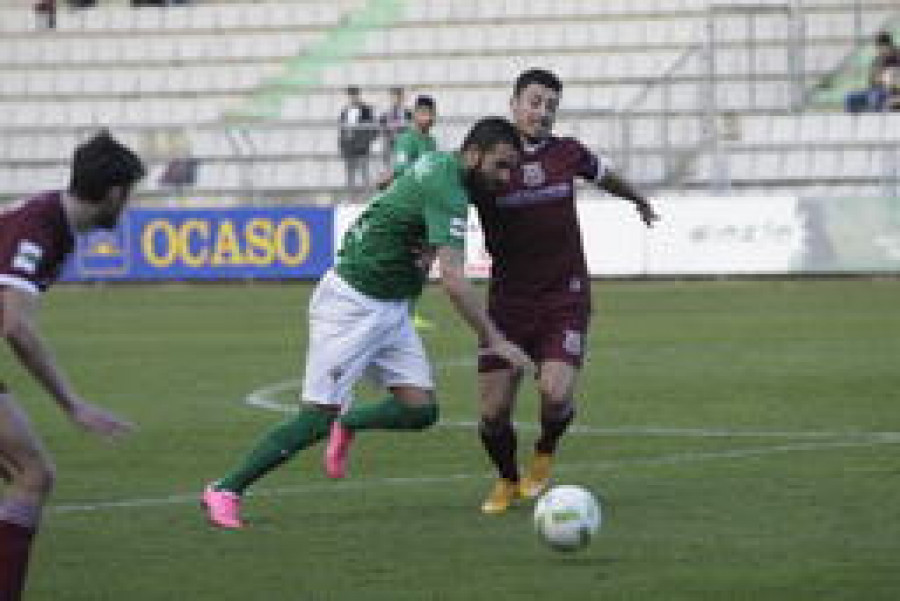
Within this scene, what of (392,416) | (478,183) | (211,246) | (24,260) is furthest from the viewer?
(211,246)

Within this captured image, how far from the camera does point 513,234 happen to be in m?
13.0

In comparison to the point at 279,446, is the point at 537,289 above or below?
above

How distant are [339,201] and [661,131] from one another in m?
4.97

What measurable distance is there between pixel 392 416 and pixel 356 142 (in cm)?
2423

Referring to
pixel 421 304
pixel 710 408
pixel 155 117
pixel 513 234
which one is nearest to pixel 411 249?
pixel 513 234

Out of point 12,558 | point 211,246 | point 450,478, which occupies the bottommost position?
point 211,246

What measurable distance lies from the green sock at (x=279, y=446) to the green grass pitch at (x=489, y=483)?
0.29 meters

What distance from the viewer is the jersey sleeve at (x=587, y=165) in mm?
13242

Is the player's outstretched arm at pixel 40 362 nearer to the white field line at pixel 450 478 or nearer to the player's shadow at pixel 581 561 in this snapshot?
the player's shadow at pixel 581 561

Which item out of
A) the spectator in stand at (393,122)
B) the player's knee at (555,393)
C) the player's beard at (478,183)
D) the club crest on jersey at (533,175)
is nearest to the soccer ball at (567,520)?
the player's beard at (478,183)

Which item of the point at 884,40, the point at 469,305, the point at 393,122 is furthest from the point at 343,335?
the point at 884,40

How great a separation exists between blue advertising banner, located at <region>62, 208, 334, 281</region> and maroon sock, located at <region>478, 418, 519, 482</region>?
22019 mm

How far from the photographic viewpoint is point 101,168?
29.8ft

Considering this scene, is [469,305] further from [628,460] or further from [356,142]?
[356,142]
